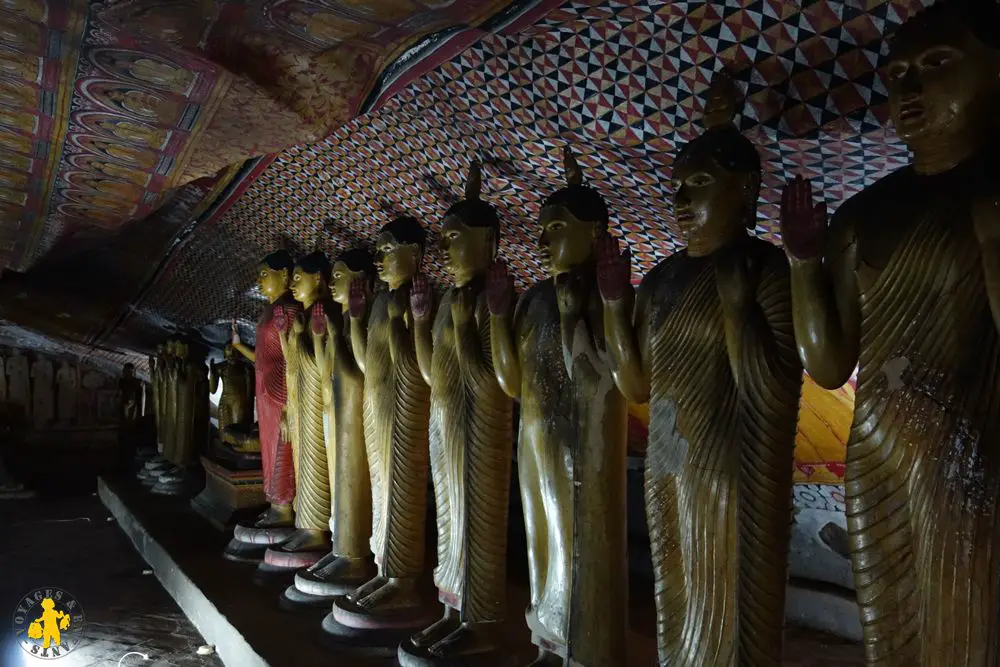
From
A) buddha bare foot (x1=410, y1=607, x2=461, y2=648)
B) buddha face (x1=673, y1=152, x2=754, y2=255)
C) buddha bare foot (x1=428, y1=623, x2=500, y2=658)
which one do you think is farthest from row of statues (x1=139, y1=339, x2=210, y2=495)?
buddha face (x1=673, y1=152, x2=754, y2=255)

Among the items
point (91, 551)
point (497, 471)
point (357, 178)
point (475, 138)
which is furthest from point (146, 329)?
point (497, 471)

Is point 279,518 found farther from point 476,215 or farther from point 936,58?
point 936,58

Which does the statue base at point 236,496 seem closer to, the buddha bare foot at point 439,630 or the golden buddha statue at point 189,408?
the golden buddha statue at point 189,408

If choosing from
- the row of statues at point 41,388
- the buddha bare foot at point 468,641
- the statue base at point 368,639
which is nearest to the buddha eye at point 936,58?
the buddha bare foot at point 468,641

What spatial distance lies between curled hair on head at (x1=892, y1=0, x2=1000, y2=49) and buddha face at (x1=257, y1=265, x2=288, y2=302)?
4.02 metres

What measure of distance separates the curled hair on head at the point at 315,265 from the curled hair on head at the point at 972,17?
11.7 ft

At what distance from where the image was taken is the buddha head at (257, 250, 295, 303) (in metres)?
5.03

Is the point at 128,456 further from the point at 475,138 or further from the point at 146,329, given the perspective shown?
the point at 475,138

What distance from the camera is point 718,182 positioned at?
2189 mm

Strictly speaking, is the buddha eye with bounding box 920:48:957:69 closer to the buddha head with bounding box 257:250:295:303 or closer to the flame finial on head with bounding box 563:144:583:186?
the flame finial on head with bounding box 563:144:583:186

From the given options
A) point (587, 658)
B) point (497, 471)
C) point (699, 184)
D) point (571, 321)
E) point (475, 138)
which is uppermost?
point (475, 138)

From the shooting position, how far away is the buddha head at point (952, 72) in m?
1.71

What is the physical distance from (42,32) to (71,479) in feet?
29.3

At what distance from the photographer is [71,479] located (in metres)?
10.2
